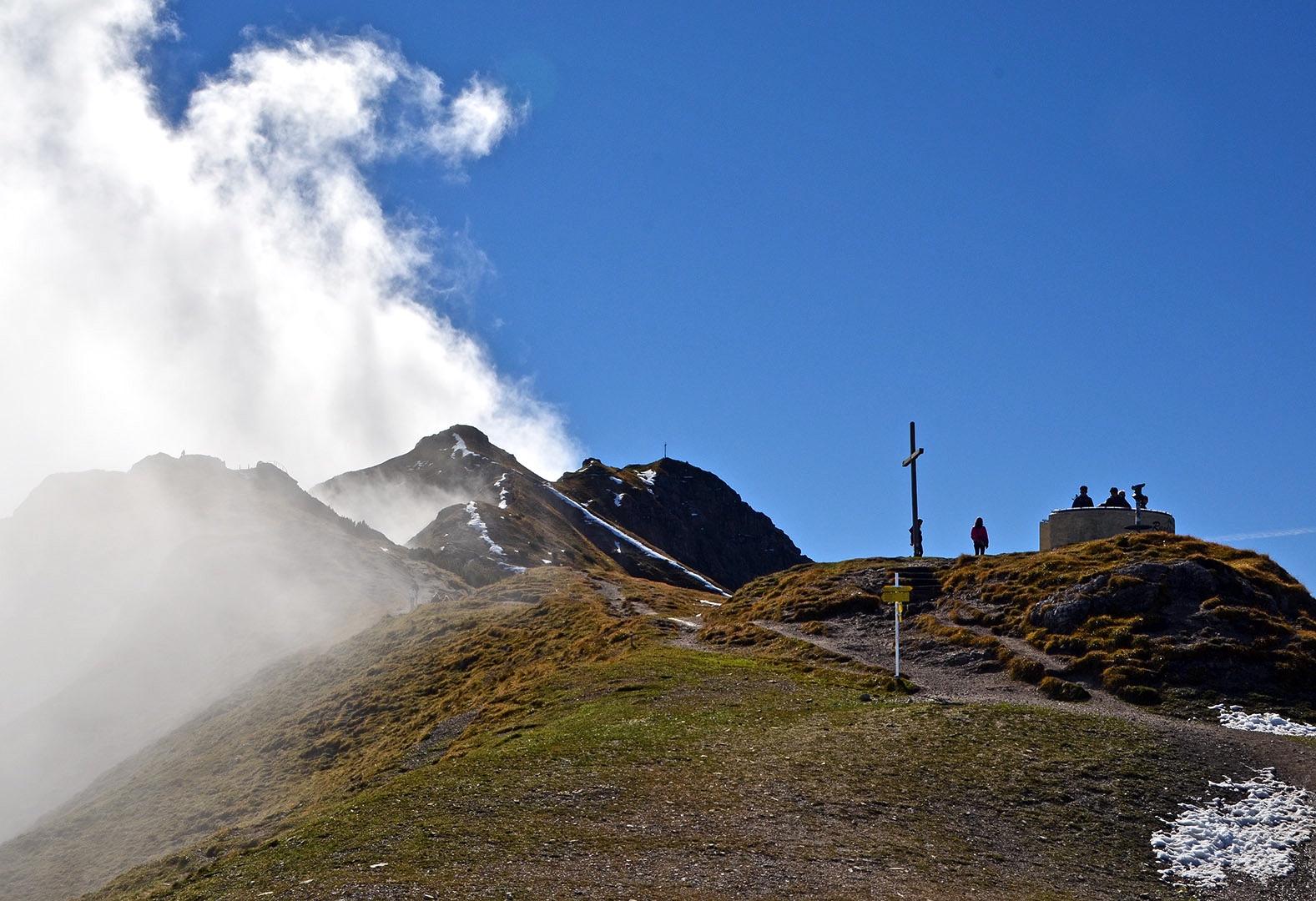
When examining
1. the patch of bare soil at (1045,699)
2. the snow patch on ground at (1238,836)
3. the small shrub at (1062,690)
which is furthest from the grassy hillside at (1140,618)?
the snow patch on ground at (1238,836)

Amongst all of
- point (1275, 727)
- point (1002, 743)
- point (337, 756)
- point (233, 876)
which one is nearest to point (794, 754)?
point (1002, 743)

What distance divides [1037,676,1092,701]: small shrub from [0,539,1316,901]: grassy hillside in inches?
59.2

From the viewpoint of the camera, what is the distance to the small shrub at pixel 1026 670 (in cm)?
2952

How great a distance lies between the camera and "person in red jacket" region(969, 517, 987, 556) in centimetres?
4625

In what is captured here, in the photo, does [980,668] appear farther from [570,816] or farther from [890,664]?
[570,816]

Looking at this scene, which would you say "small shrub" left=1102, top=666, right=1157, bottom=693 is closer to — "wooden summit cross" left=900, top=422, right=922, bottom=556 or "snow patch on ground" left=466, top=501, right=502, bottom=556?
"wooden summit cross" left=900, top=422, right=922, bottom=556

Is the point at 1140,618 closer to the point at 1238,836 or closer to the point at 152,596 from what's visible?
the point at 1238,836

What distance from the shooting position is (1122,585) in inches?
1293

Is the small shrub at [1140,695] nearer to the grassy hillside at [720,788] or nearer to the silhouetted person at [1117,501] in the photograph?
the grassy hillside at [720,788]

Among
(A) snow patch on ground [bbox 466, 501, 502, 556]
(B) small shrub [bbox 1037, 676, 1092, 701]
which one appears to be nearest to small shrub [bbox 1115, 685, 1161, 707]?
(B) small shrub [bbox 1037, 676, 1092, 701]

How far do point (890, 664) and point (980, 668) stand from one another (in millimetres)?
3416

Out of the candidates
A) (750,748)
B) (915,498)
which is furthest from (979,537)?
(750,748)

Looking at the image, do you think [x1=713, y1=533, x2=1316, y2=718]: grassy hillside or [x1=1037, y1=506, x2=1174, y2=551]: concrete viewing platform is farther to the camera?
[x1=1037, y1=506, x2=1174, y2=551]: concrete viewing platform

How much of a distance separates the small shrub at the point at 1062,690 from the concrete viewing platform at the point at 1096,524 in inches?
615
